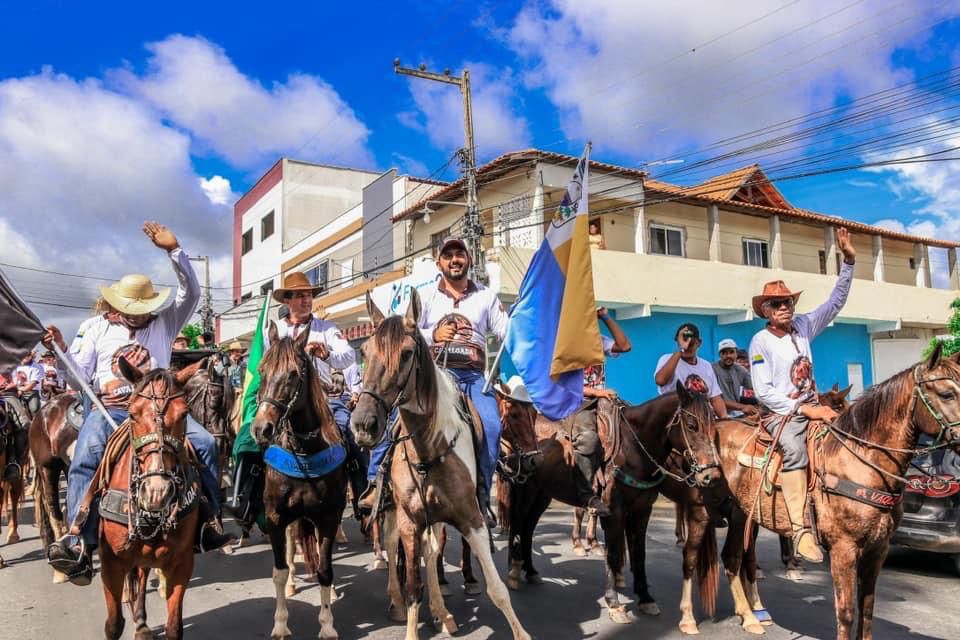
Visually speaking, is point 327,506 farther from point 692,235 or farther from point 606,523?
point 692,235

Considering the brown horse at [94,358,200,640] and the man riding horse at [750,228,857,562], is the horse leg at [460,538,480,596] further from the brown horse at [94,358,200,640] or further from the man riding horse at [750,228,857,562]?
the man riding horse at [750,228,857,562]

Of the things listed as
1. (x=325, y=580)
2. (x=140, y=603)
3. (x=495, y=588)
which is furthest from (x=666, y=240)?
(x=140, y=603)

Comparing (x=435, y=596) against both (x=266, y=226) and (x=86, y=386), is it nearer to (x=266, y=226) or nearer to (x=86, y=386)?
(x=86, y=386)

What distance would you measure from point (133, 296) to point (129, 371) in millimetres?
1153

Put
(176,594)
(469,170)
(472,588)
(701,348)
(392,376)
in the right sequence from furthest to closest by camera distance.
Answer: (701,348), (469,170), (472,588), (176,594), (392,376)

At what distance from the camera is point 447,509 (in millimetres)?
4758

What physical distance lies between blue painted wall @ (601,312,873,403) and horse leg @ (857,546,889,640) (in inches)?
521

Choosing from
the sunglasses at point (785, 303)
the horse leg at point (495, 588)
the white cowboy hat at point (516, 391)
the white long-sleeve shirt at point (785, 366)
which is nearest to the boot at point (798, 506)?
the white long-sleeve shirt at point (785, 366)

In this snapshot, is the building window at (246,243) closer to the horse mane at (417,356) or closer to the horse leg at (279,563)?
the horse leg at (279,563)

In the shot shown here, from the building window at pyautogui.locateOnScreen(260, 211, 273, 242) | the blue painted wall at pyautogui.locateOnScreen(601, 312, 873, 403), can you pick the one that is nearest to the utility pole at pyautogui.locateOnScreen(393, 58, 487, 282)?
the blue painted wall at pyautogui.locateOnScreen(601, 312, 873, 403)

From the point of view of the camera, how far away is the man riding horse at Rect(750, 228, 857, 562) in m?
5.00

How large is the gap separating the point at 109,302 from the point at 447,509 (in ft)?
9.92

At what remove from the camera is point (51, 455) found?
8.08m

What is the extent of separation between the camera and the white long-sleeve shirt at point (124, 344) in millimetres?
5254
